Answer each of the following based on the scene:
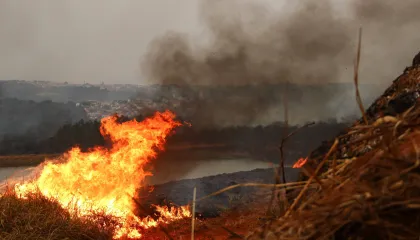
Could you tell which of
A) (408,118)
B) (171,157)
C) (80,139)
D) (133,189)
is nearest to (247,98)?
(171,157)

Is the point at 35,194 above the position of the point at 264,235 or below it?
below

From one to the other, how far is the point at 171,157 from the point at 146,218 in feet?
21.5

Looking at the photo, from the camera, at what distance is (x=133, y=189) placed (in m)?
10.6

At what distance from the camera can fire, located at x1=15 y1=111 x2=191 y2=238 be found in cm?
890

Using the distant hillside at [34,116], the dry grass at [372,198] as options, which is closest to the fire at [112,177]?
the distant hillside at [34,116]

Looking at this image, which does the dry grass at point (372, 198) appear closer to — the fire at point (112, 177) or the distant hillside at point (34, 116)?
the fire at point (112, 177)

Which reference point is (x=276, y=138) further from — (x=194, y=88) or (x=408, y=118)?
(x=408, y=118)

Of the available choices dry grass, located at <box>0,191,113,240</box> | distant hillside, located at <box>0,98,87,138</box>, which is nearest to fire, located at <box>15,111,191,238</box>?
dry grass, located at <box>0,191,113,240</box>

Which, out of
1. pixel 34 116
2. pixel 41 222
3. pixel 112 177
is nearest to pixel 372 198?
pixel 41 222

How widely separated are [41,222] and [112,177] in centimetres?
350

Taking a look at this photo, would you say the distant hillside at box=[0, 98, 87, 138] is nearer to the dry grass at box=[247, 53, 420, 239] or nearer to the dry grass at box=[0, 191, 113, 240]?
the dry grass at box=[0, 191, 113, 240]

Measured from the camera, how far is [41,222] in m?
7.17

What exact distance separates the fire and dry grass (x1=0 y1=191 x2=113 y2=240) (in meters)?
0.34

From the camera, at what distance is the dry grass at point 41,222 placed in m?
6.85
